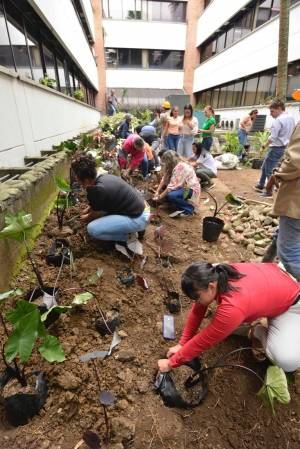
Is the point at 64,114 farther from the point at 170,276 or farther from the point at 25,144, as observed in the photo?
the point at 170,276

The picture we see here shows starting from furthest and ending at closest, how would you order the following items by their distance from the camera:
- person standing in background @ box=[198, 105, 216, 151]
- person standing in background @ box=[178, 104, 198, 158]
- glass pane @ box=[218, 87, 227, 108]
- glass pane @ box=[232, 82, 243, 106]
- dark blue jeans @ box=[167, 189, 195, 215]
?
glass pane @ box=[218, 87, 227, 108] → glass pane @ box=[232, 82, 243, 106] → person standing in background @ box=[198, 105, 216, 151] → person standing in background @ box=[178, 104, 198, 158] → dark blue jeans @ box=[167, 189, 195, 215]

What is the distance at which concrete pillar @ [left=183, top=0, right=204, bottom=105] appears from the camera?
61.2 feet

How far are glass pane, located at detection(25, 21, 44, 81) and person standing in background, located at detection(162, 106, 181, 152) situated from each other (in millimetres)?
3235

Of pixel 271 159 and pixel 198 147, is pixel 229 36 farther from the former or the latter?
pixel 271 159

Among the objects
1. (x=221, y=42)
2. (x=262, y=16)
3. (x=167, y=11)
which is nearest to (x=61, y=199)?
(x=262, y=16)

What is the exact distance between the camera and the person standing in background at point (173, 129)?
6.55m

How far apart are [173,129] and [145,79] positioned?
1666 cm

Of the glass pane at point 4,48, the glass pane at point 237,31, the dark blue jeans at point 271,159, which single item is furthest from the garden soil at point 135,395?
the glass pane at point 237,31

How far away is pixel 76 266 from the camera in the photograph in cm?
236

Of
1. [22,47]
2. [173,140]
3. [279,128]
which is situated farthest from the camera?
[173,140]

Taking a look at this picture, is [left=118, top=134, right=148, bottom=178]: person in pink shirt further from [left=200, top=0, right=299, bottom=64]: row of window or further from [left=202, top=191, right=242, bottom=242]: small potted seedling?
[left=200, top=0, right=299, bottom=64]: row of window

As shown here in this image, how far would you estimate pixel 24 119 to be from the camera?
344 centimetres

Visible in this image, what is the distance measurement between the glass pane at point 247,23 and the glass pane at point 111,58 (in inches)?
423

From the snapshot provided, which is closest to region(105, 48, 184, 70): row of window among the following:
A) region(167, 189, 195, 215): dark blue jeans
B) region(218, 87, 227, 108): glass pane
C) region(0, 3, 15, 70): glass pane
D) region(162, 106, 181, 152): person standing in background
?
region(218, 87, 227, 108): glass pane
